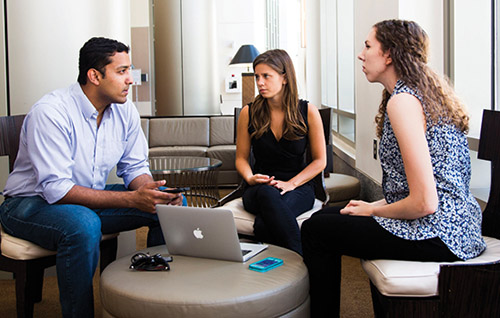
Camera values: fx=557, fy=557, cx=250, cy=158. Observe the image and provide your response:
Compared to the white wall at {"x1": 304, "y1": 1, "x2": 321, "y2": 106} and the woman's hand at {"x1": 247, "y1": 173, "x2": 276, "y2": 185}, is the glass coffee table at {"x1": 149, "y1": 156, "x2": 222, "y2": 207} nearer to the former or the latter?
the woman's hand at {"x1": 247, "y1": 173, "x2": 276, "y2": 185}

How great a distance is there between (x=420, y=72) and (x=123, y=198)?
4.32 feet

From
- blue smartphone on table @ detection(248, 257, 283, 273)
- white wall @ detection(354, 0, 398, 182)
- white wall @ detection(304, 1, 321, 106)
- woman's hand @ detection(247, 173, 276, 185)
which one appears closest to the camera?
blue smartphone on table @ detection(248, 257, 283, 273)

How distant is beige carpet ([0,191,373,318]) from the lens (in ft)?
8.75

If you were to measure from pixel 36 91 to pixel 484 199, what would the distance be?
2.44 metres

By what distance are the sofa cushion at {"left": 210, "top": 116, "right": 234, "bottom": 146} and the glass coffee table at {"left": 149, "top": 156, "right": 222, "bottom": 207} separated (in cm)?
218

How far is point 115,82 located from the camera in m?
Result: 2.52

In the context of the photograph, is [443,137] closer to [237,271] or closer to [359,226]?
[359,226]

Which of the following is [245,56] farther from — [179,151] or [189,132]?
[179,151]

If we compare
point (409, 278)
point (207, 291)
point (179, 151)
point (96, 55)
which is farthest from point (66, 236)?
point (179, 151)

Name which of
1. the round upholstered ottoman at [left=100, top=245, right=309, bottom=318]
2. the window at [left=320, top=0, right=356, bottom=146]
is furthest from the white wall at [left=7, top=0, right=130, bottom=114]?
the window at [left=320, top=0, right=356, bottom=146]

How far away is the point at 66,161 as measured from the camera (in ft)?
7.76

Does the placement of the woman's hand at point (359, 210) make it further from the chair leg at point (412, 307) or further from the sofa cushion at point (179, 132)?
the sofa cushion at point (179, 132)

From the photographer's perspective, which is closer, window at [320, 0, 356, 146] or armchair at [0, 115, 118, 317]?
armchair at [0, 115, 118, 317]

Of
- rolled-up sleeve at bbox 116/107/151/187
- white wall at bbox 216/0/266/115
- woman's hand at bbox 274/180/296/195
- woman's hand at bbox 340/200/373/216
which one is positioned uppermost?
white wall at bbox 216/0/266/115
